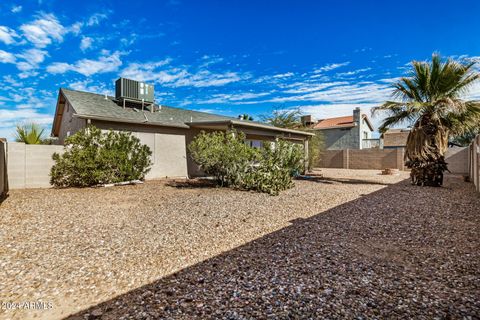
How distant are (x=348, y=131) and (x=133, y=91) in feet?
70.0

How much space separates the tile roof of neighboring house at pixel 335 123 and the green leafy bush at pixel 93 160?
71.9 feet

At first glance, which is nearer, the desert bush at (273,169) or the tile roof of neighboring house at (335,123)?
the desert bush at (273,169)

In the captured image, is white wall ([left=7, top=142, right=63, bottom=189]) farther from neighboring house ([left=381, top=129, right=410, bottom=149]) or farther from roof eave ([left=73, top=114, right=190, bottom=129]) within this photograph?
neighboring house ([left=381, top=129, right=410, bottom=149])

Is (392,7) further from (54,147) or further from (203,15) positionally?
(54,147)

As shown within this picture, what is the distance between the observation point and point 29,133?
1183 cm

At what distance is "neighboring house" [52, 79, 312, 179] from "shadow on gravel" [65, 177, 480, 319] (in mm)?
8117

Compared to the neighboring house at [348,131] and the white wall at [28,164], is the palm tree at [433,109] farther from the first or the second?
the neighboring house at [348,131]

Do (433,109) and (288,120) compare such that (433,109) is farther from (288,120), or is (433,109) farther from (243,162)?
(288,120)

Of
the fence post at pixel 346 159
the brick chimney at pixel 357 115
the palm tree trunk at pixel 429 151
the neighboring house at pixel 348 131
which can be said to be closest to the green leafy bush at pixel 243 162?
the palm tree trunk at pixel 429 151

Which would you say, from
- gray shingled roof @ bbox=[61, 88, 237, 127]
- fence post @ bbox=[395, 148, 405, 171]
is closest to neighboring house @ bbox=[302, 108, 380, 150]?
fence post @ bbox=[395, 148, 405, 171]

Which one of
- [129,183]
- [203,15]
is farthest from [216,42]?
[129,183]

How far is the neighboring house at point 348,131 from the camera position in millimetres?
26062

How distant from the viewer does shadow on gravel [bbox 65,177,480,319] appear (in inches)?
94.3

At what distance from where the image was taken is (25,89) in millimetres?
16031
